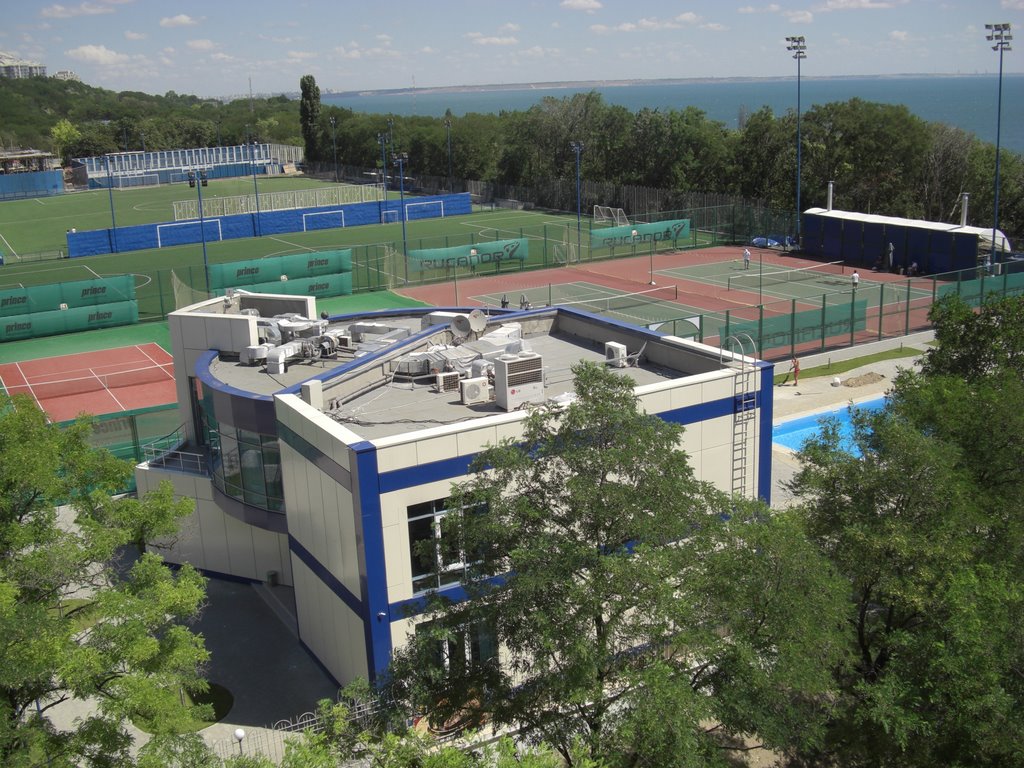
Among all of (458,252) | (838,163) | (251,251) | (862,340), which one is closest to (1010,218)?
(838,163)

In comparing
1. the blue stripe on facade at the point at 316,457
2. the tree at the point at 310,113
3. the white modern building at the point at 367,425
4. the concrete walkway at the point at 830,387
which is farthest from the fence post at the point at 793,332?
the tree at the point at 310,113

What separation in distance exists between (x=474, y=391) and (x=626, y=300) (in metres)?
32.5

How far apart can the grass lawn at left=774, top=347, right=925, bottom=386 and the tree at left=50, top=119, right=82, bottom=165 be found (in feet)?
468

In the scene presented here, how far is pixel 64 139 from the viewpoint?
163 metres

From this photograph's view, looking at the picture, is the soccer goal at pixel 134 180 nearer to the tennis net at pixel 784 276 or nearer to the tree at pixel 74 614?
the tennis net at pixel 784 276

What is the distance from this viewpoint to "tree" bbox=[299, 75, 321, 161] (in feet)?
455

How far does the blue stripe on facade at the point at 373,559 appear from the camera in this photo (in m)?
17.7

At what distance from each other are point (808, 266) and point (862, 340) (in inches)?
741

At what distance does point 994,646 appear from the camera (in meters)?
13.5

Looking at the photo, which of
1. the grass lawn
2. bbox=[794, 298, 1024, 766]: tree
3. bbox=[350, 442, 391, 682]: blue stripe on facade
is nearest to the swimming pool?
the grass lawn

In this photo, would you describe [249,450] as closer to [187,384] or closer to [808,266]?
[187,384]

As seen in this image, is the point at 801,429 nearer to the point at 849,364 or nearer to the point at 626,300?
the point at 849,364

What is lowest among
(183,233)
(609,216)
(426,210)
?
(609,216)

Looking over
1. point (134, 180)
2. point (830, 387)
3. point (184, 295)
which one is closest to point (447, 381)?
point (830, 387)
